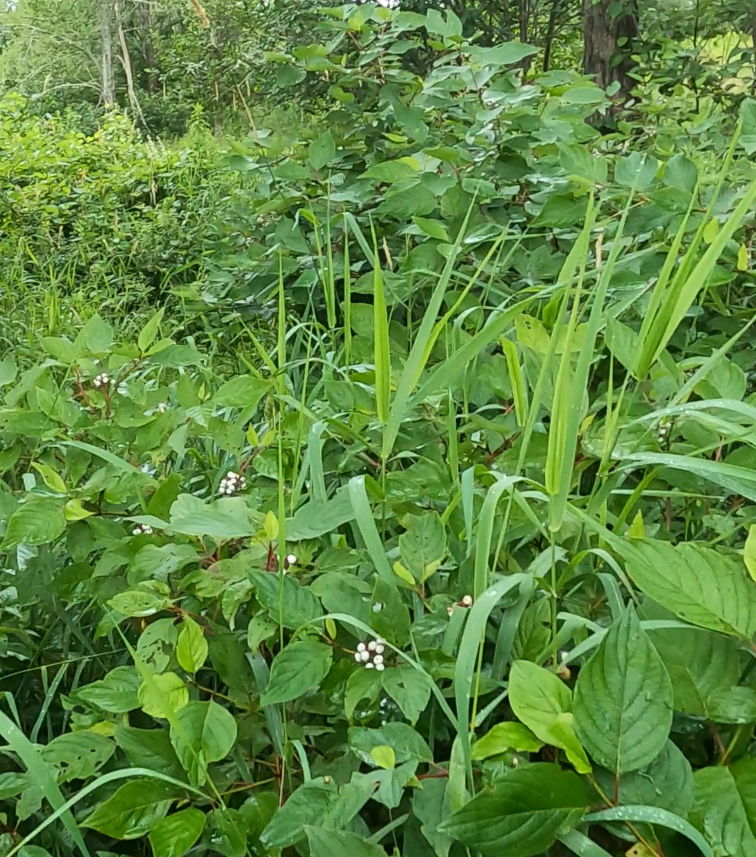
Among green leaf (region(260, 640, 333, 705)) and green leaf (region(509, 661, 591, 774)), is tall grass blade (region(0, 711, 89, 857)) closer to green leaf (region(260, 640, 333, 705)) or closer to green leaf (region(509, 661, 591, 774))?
green leaf (region(260, 640, 333, 705))

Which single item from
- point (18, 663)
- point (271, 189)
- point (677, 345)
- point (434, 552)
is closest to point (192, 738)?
point (434, 552)

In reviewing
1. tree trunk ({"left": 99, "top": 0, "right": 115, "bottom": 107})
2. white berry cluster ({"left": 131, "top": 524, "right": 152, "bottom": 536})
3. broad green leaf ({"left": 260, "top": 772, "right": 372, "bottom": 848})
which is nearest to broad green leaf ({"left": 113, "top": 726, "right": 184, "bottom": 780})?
broad green leaf ({"left": 260, "top": 772, "right": 372, "bottom": 848})

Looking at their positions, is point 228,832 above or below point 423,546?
below

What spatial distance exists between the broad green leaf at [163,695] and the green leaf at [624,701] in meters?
0.29

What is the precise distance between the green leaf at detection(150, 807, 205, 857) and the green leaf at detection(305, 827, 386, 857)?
0.10 m

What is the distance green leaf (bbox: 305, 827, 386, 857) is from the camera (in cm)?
48

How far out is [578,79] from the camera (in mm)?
1707

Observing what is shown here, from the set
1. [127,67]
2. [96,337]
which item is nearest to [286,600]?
[96,337]

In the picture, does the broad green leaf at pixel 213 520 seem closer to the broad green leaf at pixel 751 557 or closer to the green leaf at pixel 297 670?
the green leaf at pixel 297 670

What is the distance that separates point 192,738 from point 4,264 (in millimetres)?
3217

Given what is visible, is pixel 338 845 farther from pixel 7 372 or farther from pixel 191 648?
pixel 7 372

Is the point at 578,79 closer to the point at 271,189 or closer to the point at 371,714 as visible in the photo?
the point at 271,189

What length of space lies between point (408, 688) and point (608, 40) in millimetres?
3904

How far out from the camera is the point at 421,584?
0.63 m
